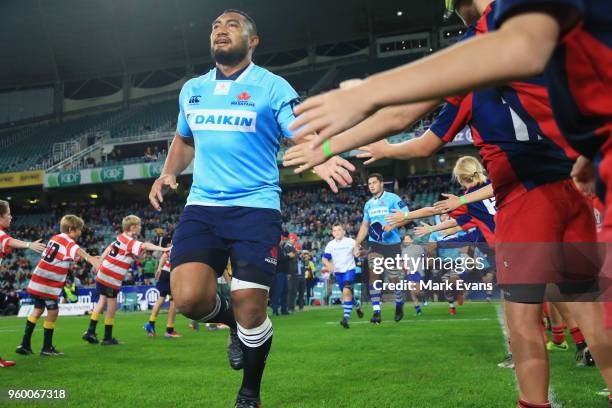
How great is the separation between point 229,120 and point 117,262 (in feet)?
20.8

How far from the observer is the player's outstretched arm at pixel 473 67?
1124mm

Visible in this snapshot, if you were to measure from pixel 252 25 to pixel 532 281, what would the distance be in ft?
9.39

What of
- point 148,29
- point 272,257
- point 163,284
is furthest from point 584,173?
point 148,29

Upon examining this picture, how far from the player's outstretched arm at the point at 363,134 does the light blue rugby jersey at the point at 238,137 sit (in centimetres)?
198

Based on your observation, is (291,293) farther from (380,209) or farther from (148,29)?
(148,29)

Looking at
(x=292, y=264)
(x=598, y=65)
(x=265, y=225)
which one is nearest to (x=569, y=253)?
(x=598, y=65)

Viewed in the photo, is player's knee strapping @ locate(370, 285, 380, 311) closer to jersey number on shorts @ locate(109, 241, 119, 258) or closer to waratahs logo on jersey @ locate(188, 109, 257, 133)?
jersey number on shorts @ locate(109, 241, 119, 258)

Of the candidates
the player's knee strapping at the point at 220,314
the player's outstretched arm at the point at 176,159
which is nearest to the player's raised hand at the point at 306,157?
the player's knee strapping at the point at 220,314

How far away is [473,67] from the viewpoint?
1144 mm

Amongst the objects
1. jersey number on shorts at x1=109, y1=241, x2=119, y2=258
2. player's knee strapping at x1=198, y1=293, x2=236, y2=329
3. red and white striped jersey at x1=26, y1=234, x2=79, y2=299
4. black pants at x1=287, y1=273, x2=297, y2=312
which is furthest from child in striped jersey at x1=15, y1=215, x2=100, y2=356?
black pants at x1=287, y1=273, x2=297, y2=312

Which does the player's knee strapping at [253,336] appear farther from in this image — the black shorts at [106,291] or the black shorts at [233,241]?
the black shorts at [106,291]

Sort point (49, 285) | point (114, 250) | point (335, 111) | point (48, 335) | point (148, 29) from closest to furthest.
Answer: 1. point (335, 111)
2. point (48, 335)
3. point (49, 285)
4. point (114, 250)
5. point (148, 29)

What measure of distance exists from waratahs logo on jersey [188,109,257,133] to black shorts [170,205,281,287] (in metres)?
0.57

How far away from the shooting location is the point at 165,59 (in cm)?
4675
